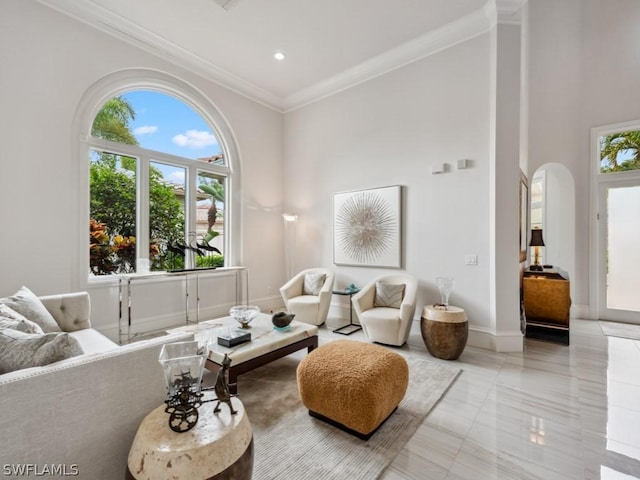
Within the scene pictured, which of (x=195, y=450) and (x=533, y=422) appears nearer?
(x=195, y=450)

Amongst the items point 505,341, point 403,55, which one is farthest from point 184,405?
point 403,55

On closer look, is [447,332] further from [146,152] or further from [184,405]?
[146,152]

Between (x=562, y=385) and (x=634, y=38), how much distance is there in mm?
5322

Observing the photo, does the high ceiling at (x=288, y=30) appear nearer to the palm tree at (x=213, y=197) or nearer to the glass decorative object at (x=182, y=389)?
the palm tree at (x=213, y=197)

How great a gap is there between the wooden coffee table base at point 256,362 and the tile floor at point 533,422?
1.23 meters

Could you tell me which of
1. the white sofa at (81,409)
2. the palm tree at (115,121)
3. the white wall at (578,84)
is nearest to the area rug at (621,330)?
the white wall at (578,84)

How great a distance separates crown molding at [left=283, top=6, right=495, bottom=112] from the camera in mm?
3537

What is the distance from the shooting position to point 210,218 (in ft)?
16.0

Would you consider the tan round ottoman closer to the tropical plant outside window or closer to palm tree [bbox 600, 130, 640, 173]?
the tropical plant outside window

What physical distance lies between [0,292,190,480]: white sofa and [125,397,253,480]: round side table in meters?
0.15

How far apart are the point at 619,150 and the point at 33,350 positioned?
23.6ft

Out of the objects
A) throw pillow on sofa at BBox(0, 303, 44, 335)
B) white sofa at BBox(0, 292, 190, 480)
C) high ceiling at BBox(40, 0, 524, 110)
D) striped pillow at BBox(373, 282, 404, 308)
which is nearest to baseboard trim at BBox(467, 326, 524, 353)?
striped pillow at BBox(373, 282, 404, 308)

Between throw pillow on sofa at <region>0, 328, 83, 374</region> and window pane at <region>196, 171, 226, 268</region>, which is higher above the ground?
window pane at <region>196, 171, 226, 268</region>

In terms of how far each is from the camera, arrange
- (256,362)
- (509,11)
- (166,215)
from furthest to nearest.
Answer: (166,215), (509,11), (256,362)
